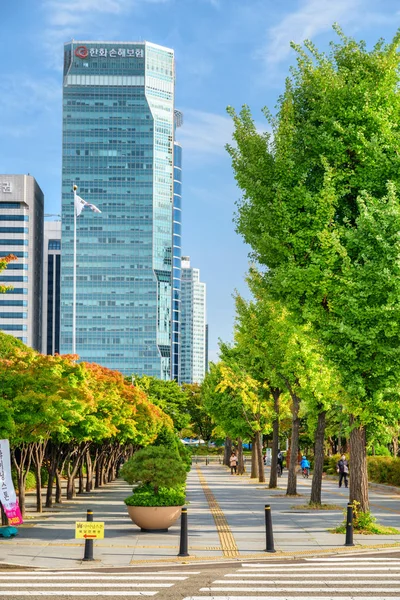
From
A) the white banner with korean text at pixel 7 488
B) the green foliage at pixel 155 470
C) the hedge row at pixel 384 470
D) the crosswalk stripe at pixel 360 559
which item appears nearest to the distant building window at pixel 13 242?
the hedge row at pixel 384 470

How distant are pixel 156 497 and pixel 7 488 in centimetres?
417

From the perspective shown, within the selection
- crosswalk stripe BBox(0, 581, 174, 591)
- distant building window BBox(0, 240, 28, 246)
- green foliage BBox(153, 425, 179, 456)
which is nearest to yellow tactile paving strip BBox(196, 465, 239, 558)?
crosswalk stripe BBox(0, 581, 174, 591)

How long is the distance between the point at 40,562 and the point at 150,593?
4622 millimetres

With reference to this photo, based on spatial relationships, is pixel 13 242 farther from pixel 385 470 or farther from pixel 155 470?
pixel 155 470

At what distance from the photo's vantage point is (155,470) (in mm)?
24203

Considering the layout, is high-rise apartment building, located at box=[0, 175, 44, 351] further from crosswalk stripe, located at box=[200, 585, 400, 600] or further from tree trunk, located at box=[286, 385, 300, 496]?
crosswalk stripe, located at box=[200, 585, 400, 600]

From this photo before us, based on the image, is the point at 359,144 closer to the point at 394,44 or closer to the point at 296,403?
Answer: the point at 394,44

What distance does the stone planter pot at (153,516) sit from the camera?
24.0 meters

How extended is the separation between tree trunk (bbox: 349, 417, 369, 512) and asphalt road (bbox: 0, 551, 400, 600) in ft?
18.2

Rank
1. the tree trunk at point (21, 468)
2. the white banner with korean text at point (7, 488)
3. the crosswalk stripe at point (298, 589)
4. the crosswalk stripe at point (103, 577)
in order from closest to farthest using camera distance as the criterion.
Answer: the crosswalk stripe at point (298, 589), the crosswalk stripe at point (103, 577), the white banner with korean text at point (7, 488), the tree trunk at point (21, 468)

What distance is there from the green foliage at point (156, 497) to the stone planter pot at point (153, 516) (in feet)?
0.42

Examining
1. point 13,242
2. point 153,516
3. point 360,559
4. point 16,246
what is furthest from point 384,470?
point 13,242

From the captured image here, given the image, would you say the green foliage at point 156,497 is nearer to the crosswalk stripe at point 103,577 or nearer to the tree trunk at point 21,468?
the tree trunk at point 21,468

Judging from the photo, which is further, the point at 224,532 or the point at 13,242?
the point at 13,242
